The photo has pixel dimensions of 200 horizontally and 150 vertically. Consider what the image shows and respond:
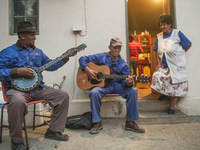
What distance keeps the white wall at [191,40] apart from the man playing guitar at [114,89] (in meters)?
1.37

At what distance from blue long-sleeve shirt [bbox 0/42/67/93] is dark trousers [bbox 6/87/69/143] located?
18cm

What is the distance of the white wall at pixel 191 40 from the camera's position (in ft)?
12.0

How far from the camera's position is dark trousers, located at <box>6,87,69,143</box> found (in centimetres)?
217

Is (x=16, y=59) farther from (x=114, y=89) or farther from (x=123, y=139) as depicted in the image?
(x=123, y=139)

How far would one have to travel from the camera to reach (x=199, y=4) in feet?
12.3

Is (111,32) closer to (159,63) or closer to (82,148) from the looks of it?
(159,63)

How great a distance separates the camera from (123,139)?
8.46 ft

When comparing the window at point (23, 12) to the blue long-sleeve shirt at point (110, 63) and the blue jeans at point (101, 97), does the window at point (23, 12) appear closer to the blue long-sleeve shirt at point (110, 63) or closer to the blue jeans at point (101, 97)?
the blue long-sleeve shirt at point (110, 63)

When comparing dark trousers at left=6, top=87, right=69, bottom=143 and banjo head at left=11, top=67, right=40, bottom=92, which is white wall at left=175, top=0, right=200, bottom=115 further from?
banjo head at left=11, top=67, right=40, bottom=92

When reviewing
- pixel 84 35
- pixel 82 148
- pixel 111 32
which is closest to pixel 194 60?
pixel 111 32

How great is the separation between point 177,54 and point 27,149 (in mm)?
3084

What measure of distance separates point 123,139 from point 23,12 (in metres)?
3.43

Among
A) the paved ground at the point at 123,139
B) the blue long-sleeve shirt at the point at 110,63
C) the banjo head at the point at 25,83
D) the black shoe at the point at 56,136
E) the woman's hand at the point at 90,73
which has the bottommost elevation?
the paved ground at the point at 123,139

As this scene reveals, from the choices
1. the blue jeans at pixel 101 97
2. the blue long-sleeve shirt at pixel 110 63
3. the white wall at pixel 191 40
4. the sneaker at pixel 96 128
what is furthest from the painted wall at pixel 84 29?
the sneaker at pixel 96 128
